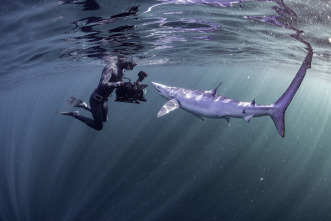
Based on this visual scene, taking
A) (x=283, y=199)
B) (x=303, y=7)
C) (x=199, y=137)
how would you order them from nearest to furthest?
(x=303, y=7)
(x=283, y=199)
(x=199, y=137)

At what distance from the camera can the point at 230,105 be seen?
4.83 metres

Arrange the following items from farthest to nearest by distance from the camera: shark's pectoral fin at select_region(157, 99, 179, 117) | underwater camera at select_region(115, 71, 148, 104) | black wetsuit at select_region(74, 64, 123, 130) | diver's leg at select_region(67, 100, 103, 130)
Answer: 1. diver's leg at select_region(67, 100, 103, 130)
2. black wetsuit at select_region(74, 64, 123, 130)
3. underwater camera at select_region(115, 71, 148, 104)
4. shark's pectoral fin at select_region(157, 99, 179, 117)

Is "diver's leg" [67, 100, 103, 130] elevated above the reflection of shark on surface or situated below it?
below

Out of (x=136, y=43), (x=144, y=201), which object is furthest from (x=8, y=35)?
(x=144, y=201)

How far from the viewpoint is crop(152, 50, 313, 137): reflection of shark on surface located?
4441 millimetres

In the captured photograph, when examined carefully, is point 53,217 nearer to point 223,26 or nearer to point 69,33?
point 69,33

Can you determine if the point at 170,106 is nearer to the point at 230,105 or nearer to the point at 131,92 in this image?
the point at 131,92

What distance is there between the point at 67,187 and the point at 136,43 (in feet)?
43.1

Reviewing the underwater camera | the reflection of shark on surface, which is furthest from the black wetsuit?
the reflection of shark on surface

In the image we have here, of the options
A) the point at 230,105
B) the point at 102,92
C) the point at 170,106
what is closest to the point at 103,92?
the point at 102,92

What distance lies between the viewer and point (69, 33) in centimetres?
1047

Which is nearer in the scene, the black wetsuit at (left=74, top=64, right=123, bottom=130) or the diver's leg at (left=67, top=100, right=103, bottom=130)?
the black wetsuit at (left=74, top=64, right=123, bottom=130)

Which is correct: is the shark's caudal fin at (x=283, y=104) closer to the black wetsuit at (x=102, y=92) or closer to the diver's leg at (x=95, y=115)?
the black wetsuit at (x=102, y=92)

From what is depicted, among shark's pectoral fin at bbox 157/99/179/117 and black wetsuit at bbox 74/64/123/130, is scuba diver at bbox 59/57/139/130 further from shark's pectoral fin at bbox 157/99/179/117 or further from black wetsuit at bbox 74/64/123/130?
shark's pectoral fin at bbox 157/99/179/117
